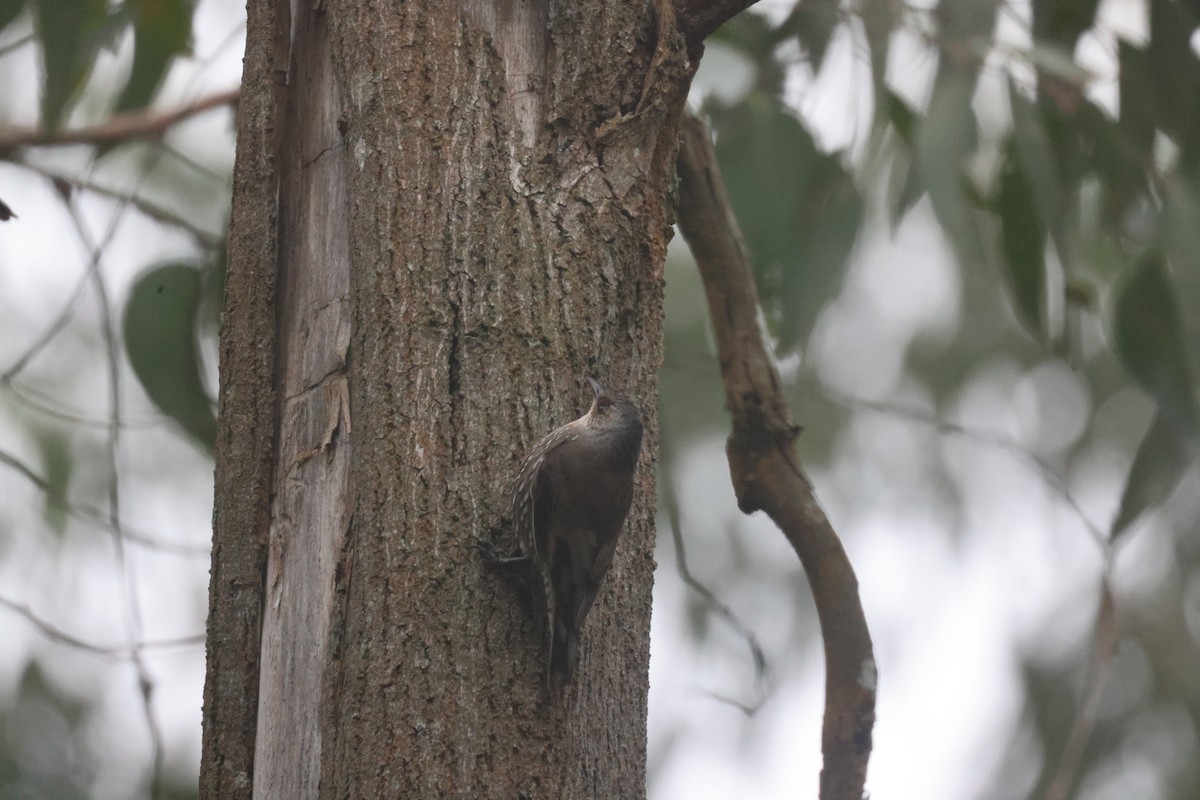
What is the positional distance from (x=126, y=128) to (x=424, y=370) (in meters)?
1.74

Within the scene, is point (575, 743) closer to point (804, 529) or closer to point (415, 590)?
point (415, 590)

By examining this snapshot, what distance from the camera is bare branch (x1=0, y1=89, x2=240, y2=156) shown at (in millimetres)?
2660

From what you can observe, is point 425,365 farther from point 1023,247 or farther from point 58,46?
point 1023,247

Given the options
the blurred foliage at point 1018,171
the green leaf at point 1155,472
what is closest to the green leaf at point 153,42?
the blurred foliage at point 1018,171

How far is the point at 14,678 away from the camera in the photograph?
2871 mm

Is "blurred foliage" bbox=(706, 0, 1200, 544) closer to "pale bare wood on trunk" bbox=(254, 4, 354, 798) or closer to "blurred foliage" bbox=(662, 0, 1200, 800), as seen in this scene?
"blurred foliage" bbox=(662, 0, 1200, 800)

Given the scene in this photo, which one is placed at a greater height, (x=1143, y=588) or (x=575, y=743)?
(x=1143, y=588)

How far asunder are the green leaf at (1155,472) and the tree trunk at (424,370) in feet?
4.40

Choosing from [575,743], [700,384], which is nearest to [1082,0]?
[700,384]

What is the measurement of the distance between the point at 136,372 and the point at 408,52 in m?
1.14

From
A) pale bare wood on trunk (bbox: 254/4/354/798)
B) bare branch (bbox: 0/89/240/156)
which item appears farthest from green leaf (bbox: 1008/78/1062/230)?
bare branch (bbox: 0/89/240/156)

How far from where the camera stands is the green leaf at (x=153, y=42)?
8.93ft

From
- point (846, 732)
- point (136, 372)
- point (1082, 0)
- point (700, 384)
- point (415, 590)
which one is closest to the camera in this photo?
point (415, 590)

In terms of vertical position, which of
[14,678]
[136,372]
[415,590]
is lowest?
[415,590]
